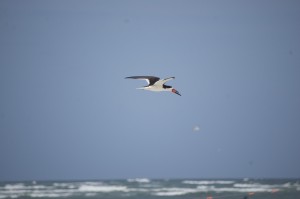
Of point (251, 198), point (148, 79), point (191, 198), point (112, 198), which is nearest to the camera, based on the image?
point (148, 79)

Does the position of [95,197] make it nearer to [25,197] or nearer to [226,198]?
[25,197]

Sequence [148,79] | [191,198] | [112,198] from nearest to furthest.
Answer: [148,79], [191,198], [112,198]

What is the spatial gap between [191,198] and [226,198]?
3788 millimetres

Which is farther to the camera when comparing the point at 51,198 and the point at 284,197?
the point at 51,198

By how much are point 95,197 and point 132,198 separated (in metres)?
4.51

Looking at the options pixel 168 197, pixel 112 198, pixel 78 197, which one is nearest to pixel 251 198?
pixel 168 197

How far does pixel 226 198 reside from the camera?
164 ft

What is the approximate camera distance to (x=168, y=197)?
166ft

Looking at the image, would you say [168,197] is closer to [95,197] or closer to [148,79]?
[95,197]

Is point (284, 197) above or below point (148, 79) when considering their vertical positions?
below

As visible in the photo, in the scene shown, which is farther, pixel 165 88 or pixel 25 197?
pixel 25 197

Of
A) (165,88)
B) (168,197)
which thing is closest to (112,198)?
(168,197)

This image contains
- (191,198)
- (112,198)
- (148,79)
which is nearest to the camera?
(148,79)

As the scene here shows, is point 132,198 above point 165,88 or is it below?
below
